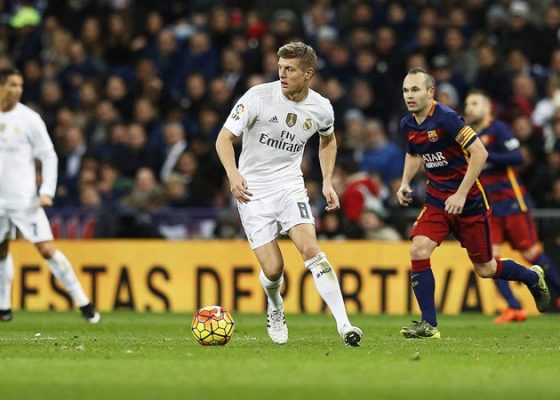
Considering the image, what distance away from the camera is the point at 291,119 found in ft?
35.0

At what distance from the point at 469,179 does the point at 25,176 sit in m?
5.22

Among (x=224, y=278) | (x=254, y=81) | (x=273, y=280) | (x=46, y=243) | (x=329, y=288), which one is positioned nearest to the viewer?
(x=329, y=288)

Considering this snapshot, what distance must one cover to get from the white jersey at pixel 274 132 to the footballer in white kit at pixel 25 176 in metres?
3.69

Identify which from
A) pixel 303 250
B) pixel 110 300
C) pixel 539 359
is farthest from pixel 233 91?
pixel 539 359

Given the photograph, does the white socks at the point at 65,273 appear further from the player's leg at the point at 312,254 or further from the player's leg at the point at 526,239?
the player's leg at the point at 526,239

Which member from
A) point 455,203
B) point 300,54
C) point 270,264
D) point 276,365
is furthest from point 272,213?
point 276,365

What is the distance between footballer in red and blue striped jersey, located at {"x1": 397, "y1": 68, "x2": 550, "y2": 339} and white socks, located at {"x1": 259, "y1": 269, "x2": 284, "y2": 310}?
1336 millimetres

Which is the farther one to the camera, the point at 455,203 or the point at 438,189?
the point at 438,189

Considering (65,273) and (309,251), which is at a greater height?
(309,251)

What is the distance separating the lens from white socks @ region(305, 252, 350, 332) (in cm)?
1030

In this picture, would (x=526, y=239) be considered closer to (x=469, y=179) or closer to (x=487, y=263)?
(x=487, y=263)

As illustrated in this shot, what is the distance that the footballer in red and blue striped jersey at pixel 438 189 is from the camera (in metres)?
11.4

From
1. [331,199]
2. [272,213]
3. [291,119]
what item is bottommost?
[272,213]

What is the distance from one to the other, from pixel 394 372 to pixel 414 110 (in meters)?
3.67
